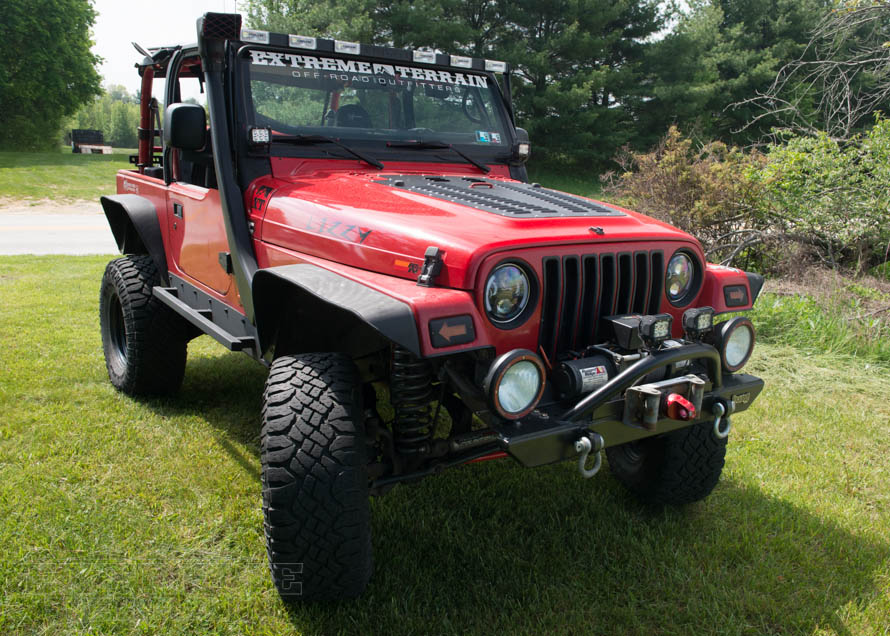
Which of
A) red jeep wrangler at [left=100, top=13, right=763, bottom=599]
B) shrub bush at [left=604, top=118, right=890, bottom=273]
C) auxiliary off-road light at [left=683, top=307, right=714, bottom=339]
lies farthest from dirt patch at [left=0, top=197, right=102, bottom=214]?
auxiliary off-road light at [left=683, top=307, right=714, bottom=339]

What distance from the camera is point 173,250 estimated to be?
4.36m

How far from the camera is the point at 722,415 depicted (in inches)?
110

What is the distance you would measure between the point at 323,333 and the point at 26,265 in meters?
8.48

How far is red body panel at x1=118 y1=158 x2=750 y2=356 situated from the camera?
2434 millimetres

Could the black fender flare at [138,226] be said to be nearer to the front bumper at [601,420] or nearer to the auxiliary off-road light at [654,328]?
the front bumper at [601,420]

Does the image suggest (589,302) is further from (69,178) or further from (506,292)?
(69,178)

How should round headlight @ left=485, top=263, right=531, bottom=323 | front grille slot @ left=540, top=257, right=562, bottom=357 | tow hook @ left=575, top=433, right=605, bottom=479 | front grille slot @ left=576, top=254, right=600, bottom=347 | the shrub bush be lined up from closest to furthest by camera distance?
tow hook @ left=575, top=433, right=605, bottom=479 → round headlight @ left=485, top=263, right=531, bottom=323 → front grille slot @ left=540, top=257, right=562, bottom=357 → front grille slot @ left=576, top=254, right=600, bottom=347 → the shrub bush

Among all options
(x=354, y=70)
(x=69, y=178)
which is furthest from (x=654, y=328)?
(x=69, y=178)

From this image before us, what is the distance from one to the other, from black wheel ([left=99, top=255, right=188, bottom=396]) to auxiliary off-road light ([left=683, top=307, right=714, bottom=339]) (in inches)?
125

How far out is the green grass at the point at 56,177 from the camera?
65.1 feet

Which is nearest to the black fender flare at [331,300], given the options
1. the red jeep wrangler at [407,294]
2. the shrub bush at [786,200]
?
the red jeep wrangler at [407,294]

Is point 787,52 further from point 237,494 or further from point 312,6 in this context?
point 237,494

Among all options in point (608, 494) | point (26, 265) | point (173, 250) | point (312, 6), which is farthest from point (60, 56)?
point (608, 494)

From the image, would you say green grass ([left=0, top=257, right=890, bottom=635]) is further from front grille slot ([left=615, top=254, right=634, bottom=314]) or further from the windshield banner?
the windshield banner
